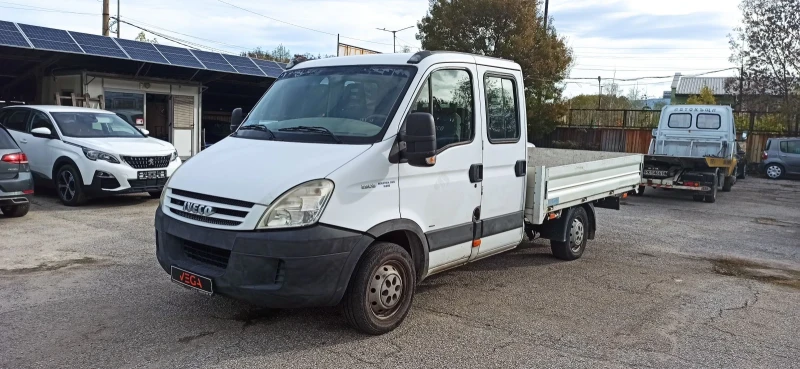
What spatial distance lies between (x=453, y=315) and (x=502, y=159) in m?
1.54

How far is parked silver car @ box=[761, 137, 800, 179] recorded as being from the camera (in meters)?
21.9

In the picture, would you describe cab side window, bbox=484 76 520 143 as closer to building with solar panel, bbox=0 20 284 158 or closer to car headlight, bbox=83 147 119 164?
car headlight, bbox=83 147 119 164

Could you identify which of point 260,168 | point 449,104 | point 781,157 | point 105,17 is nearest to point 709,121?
point 781,157

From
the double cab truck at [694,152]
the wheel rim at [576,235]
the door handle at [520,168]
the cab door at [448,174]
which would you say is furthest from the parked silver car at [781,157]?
the cab door at [448,174]

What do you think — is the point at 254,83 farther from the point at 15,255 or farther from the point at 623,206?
the point at 15,255

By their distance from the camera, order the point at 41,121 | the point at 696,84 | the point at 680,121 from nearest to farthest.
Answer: the point at 41,121 → the point at 680,121 → the point at 696,84

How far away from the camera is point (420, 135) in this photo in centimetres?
446

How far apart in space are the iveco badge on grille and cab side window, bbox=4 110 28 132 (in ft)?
28.7

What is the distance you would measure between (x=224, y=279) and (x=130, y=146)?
23.9ft

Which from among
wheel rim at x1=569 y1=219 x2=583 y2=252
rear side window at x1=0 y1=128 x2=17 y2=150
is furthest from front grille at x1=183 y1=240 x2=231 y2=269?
rear side window at x1=0 y1=128 x2=17 y2=150

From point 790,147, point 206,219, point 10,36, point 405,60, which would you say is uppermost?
point 10,36

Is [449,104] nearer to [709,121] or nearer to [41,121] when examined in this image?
[41,121]

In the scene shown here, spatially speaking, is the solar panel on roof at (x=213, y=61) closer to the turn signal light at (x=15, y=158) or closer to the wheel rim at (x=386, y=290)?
the turn signal light at (x=15, y=158)

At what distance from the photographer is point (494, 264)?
7.19 meters
